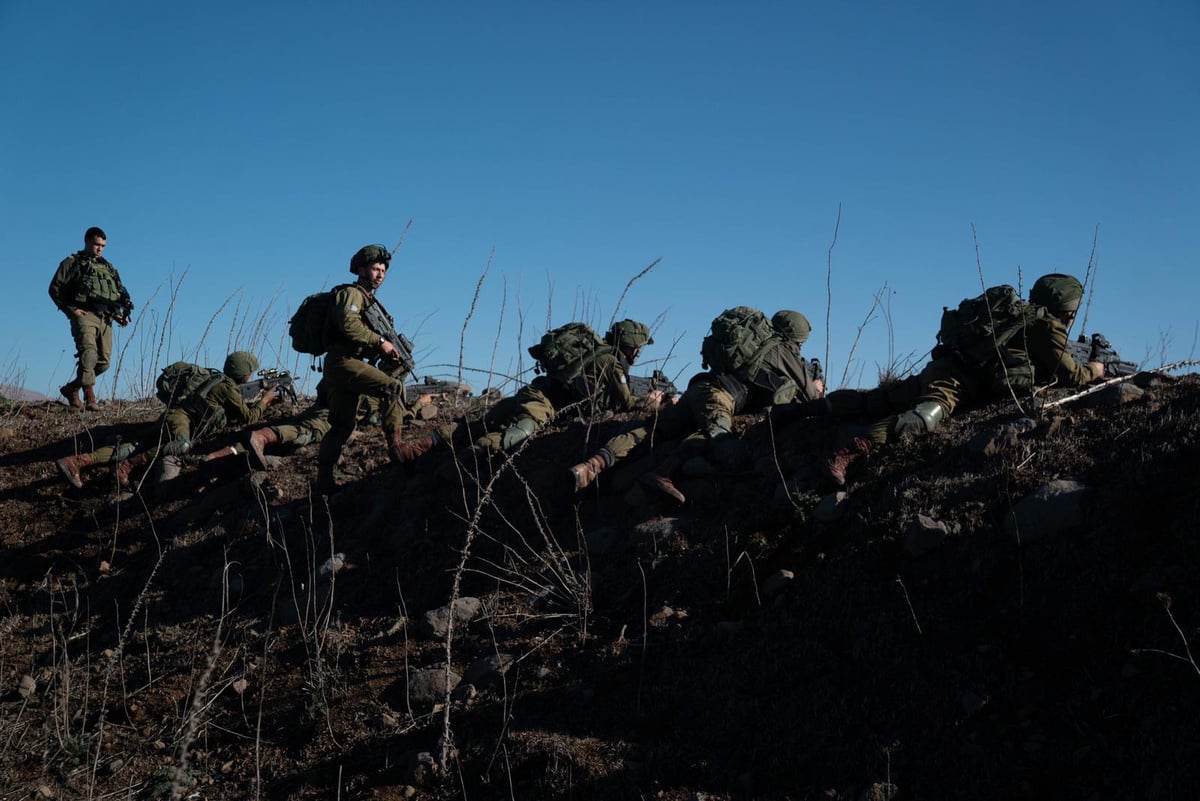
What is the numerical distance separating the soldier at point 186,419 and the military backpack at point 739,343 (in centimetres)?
467

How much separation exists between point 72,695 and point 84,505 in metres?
3.66

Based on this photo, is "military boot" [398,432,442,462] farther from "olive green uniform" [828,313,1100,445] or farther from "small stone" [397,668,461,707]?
"olive green uniform" [828,313,1100,445]

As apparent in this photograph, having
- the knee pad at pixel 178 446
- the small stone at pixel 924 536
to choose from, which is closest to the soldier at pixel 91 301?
the knee pad at pixel 178 446

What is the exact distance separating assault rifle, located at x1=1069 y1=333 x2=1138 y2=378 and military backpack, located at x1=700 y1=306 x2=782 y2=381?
6.76ft

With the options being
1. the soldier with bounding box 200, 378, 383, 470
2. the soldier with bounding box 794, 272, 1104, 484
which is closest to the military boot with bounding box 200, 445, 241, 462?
the soldier with bounding box 200, 378, 383, 470

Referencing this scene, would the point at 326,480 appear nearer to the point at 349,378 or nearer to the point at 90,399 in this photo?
the point at 349,378

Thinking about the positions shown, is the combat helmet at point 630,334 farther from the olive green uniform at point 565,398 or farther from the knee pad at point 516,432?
the knee pad at point 516,432

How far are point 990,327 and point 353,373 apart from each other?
4.47 metres

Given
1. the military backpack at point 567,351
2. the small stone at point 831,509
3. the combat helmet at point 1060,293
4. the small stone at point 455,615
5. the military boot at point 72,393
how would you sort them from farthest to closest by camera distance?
the military boot at point 72,393 → the military backpack at point 567,351 → the combat helmet at point 1060,293 → the small stone at point 455,615 → the small stone at point 831,509

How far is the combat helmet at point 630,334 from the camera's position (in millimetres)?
7953

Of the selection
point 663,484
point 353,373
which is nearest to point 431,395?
point 353,373

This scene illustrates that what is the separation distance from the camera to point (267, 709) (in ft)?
15.9

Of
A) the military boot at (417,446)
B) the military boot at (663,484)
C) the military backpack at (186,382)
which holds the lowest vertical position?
the military boot at (663,484)

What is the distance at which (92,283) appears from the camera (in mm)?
9930
